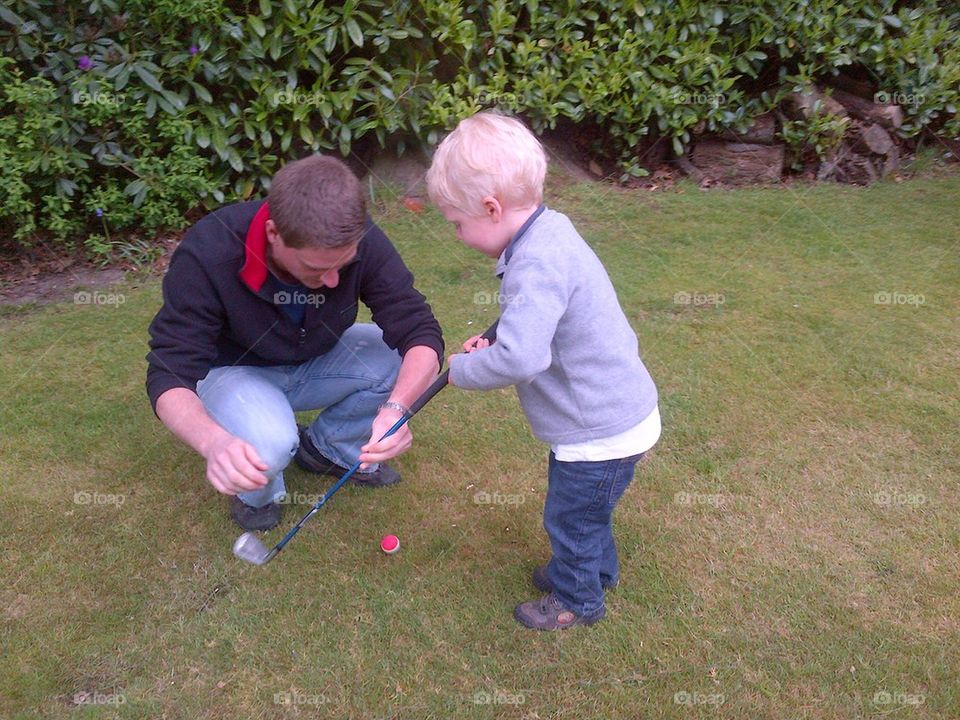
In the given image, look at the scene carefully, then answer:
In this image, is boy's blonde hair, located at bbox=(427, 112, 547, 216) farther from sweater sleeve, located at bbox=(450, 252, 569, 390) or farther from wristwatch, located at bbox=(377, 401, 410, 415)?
wristwatch, located at bbox=(377, 401, 410, 415)

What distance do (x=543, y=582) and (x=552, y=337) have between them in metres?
0.92

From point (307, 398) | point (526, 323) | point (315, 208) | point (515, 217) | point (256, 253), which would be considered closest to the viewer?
point (526, 323)

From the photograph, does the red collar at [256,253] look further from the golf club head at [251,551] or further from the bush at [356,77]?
the bush at [356,77]

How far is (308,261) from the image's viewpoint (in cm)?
212

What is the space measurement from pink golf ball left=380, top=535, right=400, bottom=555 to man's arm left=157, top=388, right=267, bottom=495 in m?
0.62

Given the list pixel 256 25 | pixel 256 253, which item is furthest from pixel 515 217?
pixel 256 25

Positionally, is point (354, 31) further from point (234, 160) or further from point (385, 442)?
point (385, 442)

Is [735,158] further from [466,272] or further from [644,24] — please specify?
[466,272]

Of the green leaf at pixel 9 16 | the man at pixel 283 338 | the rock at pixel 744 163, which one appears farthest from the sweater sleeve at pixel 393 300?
the rock at pixel 744 163

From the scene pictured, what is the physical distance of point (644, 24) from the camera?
5262mm

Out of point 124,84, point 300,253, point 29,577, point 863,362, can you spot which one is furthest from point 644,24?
point 29,577

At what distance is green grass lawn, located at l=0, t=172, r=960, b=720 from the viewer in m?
2.14

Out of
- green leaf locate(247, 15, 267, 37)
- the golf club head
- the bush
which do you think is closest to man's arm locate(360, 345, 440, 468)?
the golf club head

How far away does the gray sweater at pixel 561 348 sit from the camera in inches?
70.7
